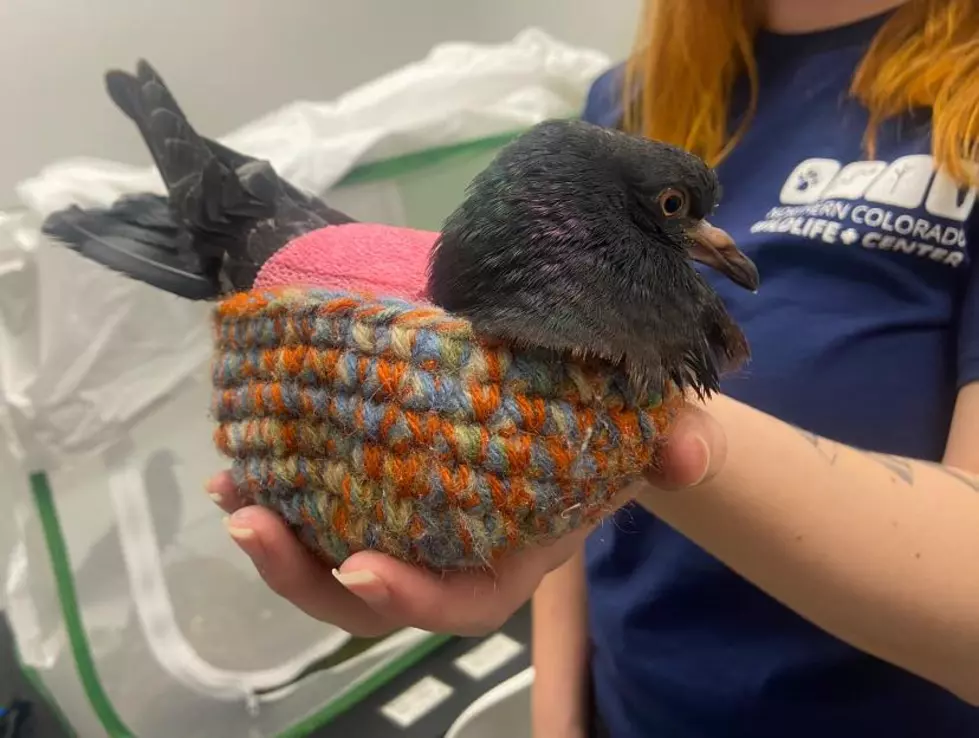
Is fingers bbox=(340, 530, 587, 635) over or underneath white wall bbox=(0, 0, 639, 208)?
underneath

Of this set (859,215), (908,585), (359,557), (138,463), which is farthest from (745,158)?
(138,463)

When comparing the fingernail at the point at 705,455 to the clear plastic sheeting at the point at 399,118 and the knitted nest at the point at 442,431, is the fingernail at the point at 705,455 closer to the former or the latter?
the knitted nest at the point at 442,431

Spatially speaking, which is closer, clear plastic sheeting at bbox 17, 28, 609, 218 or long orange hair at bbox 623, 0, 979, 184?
long orange hair at bbox 623, 0, 979, 184

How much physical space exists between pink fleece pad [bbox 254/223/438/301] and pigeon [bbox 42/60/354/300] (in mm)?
61

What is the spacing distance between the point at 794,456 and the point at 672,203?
141 millimetres

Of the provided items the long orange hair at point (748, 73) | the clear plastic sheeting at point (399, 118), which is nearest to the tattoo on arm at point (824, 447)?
the long orange hair at point (748, 73)

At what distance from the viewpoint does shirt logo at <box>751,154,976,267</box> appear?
522mm

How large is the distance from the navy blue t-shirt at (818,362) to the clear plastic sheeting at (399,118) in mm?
482

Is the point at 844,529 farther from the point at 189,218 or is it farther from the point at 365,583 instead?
the point at 189,218

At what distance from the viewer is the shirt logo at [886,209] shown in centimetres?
52

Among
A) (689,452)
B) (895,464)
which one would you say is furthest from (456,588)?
(895,464)

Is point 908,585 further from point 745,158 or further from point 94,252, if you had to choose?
point 94,252

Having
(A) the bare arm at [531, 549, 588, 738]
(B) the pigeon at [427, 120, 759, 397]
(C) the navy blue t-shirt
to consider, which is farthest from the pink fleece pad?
(A) the bare arm at [531, 549, 588, 738]

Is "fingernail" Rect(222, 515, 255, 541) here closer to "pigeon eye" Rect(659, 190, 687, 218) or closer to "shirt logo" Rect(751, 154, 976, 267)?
"pigeon eye" Rect(659, 190, 687, 218)
